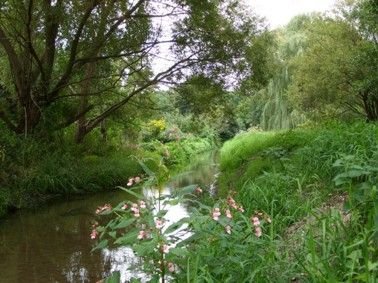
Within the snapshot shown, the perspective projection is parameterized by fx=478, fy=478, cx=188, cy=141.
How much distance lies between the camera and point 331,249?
117 inches

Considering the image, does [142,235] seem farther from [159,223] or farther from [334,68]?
[334,68]

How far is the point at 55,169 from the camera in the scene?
13047 millimetres

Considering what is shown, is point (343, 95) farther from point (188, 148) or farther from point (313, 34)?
point (188, 148)

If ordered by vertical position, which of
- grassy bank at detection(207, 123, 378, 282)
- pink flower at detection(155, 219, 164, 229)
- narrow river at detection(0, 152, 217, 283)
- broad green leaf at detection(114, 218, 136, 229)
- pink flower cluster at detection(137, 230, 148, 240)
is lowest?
narrow river at detection(0, 152, 217, 283)

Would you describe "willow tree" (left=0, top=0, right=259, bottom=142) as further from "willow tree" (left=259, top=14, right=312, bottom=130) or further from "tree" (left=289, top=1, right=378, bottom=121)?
"willow tree" (left=259, top=14, right=312, bottom=130)

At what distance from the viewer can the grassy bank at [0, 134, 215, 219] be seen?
36.4ft

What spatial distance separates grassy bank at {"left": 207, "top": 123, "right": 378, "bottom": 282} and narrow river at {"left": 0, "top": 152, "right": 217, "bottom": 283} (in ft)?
5.68

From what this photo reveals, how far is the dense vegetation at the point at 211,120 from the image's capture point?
3.09m

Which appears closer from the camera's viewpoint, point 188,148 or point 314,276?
point 314,276

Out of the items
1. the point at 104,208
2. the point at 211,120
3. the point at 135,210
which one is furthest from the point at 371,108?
the point at 135,210

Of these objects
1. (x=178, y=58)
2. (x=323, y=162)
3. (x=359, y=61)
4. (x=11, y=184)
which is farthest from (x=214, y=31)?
(x=323, y=162)

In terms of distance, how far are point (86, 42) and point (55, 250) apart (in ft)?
21.4

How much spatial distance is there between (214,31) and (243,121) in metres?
33.3

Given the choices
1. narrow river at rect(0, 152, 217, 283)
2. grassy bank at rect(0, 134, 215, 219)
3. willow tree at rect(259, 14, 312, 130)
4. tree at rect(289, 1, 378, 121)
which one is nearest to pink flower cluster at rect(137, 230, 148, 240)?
narrow river at rect(0, 152, 217, 283)
